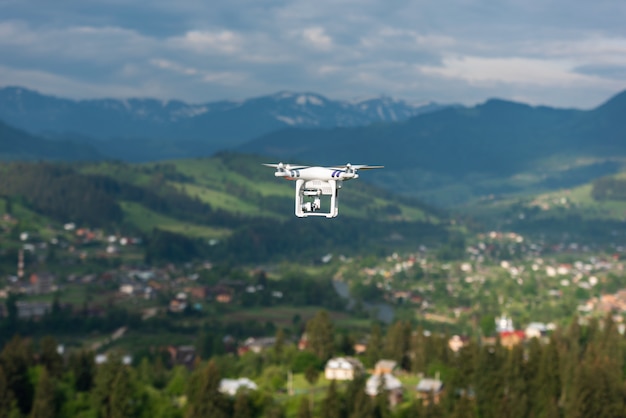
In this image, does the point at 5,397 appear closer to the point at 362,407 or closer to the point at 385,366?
the point at 362,407

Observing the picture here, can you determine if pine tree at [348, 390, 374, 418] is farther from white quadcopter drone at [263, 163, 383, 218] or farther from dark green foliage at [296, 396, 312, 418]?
white quadcopter drone at [263, 163, 383, 218]

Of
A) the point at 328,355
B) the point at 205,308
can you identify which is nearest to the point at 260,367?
the point at 328,355

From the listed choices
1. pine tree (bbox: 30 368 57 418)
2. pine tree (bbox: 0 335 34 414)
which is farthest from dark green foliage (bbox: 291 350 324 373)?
pine tree (bbox: 0 335 34 414)

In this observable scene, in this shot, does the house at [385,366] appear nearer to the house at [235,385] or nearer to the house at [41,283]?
the house at [235,385]

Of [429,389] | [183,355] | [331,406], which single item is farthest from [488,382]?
[183,355]

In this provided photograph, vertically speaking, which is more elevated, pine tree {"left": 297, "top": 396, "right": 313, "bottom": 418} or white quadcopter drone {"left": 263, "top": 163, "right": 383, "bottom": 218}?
white quadcopter drone {"left": 263, "top": 163, "right": 383, "bottom": 218}

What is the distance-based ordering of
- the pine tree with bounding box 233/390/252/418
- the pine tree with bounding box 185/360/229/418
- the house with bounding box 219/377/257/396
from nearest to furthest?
1. the pine tree with bounding box 185/360/229/418
2. the pine tree with bounding box 233/390/252/418
3. the house with bounding box 219/377/257/396

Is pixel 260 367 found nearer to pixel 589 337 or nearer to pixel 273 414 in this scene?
pixel 273 414
